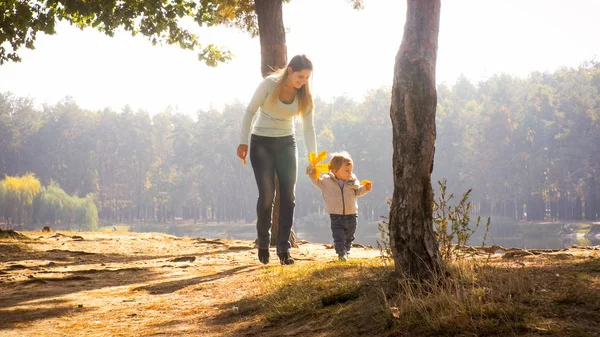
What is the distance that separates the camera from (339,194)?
8492mm

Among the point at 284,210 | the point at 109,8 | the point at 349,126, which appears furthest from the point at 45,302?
the point at 349,126

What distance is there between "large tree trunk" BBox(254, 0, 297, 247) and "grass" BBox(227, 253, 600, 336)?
639cm

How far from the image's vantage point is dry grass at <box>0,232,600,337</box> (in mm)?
3832

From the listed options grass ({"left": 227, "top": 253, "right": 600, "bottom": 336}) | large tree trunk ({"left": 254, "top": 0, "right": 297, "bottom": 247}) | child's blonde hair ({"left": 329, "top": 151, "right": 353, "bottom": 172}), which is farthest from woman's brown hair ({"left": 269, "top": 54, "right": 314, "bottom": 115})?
large tree trunk ({"left": 254, "top": 0, "right": 297, "bottom": 247})

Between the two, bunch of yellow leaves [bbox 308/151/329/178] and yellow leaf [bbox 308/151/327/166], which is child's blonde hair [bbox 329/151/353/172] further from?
yellow leaf [bbox 308/151/327/166]

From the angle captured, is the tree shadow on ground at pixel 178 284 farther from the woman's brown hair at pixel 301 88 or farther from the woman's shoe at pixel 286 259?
the woman's brown hair at pixel 301 88

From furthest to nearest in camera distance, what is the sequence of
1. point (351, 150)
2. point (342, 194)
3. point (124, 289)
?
point (351, 150), point (342, 194), point (124, 289)

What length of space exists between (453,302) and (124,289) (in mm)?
4182

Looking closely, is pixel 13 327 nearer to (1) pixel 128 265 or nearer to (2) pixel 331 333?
(2) pixel 331 333

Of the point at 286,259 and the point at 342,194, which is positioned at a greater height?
the point at 342,194

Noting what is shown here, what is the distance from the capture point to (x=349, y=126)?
89.0 metres

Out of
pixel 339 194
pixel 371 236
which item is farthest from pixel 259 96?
pixel 371 236

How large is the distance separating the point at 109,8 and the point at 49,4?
1.39m

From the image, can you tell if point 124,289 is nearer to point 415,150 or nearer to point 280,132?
point 280,132
